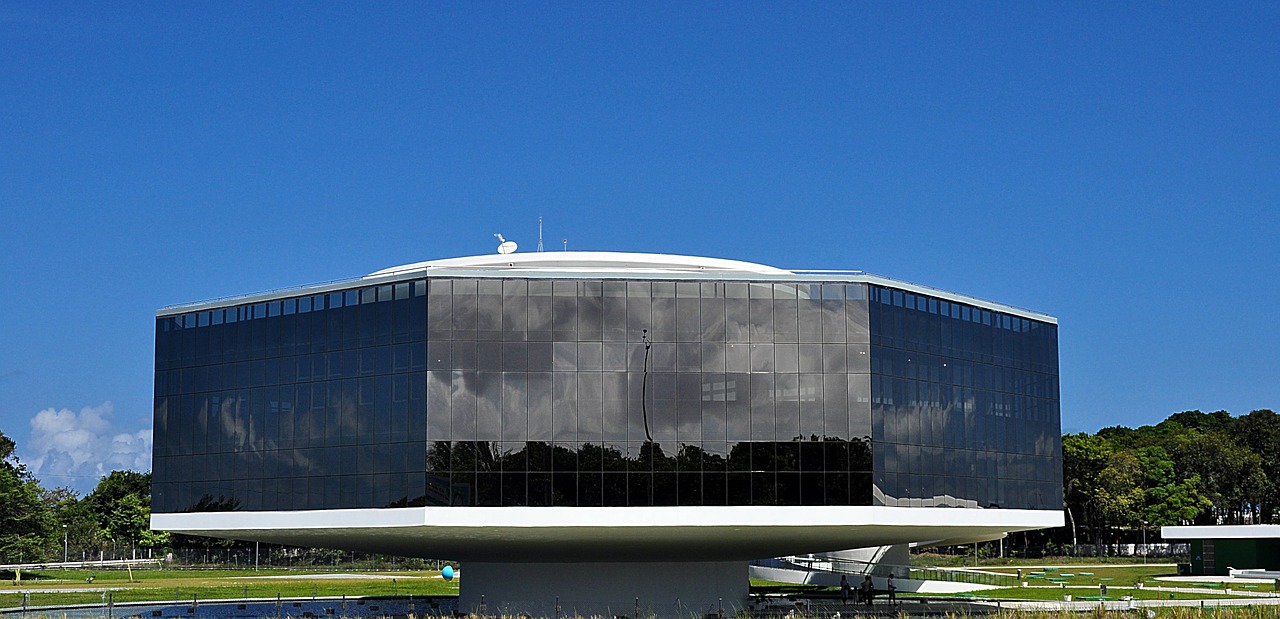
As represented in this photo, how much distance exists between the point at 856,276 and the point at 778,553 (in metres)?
17.3

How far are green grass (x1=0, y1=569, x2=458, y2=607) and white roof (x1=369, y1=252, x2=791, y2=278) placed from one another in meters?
23.7

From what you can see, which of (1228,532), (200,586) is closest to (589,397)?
(200,586)

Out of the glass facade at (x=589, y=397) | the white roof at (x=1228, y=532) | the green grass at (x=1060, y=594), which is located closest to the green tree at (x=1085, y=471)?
the white roof at (x=1228, y=532)

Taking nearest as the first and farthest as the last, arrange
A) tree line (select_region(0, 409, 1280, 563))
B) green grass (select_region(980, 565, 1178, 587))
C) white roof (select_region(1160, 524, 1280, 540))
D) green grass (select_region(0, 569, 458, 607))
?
green grass (select_region(0, 569, 458, 607))
green grass (select_region(980, 565, 1178, 587))
white roof (select_region(1160, 524, 1280, 540))
tree line (select_region(0, 409, 1280, 563))

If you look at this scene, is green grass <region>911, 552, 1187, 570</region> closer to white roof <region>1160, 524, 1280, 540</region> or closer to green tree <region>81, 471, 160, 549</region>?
white roof <region>1160, 524, 1280, 540</region>

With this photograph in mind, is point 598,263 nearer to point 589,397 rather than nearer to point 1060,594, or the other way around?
point 589,397

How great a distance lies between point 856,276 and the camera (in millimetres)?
51250

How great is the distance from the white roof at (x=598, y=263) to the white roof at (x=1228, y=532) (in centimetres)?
5071

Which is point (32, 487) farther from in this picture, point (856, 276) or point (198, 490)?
point (856, 276)

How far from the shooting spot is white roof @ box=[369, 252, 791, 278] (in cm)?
5344

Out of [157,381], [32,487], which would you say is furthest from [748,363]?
[32,487]

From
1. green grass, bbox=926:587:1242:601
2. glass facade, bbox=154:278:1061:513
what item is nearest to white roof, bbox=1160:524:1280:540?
green grass, bbox=926:587:1242:601

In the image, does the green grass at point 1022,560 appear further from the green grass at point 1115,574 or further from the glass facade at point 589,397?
the glass facade at point 589,397

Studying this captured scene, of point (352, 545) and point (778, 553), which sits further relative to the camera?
point (778, 553)
